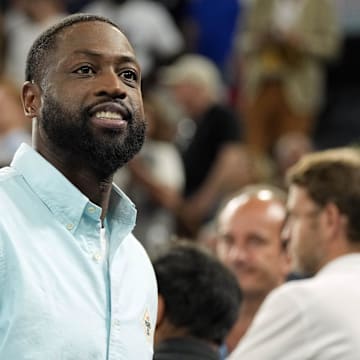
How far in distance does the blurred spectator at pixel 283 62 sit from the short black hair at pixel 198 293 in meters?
5.02

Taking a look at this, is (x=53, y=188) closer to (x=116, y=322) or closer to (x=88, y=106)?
(x=88, y=106)

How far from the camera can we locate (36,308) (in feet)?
7.52

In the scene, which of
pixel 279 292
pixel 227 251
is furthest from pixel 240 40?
pixel 279 292

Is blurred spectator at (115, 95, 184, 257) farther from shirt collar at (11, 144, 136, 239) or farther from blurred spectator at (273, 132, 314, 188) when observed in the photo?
shirt collar at (11, 144, 136, 239)

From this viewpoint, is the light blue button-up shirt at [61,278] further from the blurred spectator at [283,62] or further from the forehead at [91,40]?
the blurred spectator at [283,62]

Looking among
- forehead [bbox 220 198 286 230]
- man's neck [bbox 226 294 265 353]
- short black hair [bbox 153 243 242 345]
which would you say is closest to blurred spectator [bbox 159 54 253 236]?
forehead [bbox 220 198 286 230]

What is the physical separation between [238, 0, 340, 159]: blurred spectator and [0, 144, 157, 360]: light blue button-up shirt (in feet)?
20.3

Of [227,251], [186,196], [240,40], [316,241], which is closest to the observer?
[316,241]

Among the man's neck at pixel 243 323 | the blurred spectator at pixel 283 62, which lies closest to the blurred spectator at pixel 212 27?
the blurred spectator at pixel 283 62

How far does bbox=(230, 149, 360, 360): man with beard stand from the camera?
3.38 metres

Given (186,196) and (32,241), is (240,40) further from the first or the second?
(32,241)

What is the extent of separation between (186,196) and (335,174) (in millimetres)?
3806

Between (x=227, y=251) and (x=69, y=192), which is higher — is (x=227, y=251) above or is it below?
below

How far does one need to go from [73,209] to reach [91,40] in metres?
0.38
